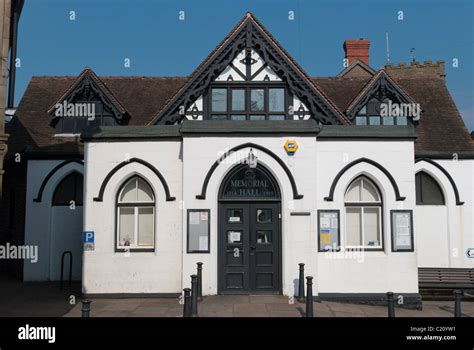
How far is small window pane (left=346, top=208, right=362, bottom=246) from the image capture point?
11.9 m

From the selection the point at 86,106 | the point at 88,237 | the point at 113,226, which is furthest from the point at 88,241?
the point at 86,106

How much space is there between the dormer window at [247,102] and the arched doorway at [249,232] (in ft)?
10.6

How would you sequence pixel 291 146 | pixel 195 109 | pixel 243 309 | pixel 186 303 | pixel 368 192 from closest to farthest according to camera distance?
pixel 186 303, pixel 243 309, pixel 291 146, pixel 368 192, pixel 195 109

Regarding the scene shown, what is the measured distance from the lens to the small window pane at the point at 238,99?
570 inches

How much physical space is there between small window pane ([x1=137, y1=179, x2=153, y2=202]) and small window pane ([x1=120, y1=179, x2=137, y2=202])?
4.2 inches

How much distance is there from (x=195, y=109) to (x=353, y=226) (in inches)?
237

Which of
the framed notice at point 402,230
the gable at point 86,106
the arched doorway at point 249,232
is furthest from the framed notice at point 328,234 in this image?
the gable at point 86,106

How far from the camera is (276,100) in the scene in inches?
570

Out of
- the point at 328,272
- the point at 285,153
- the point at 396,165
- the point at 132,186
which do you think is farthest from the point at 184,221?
the point at 396,165

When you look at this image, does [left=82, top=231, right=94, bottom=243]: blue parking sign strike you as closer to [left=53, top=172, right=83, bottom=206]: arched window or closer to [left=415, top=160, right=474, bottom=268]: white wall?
[left=53, top=172, right=83, bottom=206]: arched window

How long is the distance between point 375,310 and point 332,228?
2178mm

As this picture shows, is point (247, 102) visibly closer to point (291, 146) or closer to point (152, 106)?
point (291, 146)

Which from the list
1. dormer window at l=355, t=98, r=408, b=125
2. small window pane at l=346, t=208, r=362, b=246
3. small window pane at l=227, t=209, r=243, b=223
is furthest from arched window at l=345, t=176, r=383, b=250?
dormer window at l=355, t=98, r=408, b=125

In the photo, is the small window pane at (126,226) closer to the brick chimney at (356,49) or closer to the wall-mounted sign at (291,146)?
the wall-mounted sign at (291,146)
